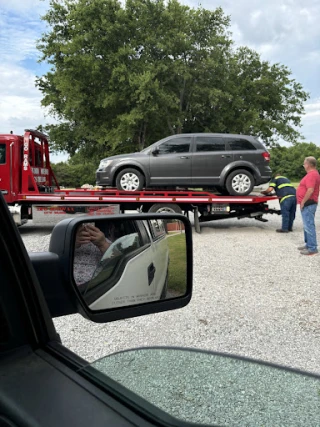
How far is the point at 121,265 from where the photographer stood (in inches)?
50.1

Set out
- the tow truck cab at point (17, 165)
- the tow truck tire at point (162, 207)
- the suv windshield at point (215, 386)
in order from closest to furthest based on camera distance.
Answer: the suv windshield at point (215, 386), the tow truck cab at point (17, 165), the tow truck tire at point (162, 207)

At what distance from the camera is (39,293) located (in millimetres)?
1041

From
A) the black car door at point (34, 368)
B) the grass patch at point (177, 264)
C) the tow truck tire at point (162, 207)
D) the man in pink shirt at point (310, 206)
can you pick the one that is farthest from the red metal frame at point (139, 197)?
the black car door at point (34, 368)

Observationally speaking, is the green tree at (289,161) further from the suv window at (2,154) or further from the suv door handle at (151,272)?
the suv door handle at (151,272)

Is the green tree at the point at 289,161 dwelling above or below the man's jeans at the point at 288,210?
above

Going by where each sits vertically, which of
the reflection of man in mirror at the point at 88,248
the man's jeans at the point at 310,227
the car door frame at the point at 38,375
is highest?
the reflection of man in mirror at the point at 88,248

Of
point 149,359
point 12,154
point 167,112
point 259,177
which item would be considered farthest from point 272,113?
point 149,359

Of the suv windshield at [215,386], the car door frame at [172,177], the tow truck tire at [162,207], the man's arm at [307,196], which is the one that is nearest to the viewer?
the suv windshield at [215,386]

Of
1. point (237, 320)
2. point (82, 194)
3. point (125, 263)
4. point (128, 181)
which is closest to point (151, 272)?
point (125, 263)

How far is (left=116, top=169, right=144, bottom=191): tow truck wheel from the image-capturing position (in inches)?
442

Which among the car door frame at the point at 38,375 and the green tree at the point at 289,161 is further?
the green tree at the point at 289,161

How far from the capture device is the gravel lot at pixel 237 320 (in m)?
3.69

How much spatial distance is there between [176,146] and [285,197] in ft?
10.3

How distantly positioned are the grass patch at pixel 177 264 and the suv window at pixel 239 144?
995cm
